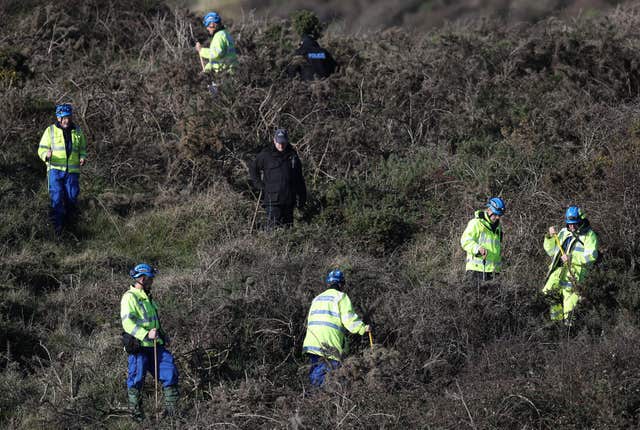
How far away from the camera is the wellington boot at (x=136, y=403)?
37.2 ft

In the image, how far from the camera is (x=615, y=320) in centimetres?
1369

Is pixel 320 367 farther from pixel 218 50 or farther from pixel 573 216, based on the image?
pixel 218 50

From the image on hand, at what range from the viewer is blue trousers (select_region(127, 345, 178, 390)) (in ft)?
37.2

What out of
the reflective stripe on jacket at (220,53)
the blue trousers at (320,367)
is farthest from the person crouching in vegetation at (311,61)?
the blue trousers at (320,367)

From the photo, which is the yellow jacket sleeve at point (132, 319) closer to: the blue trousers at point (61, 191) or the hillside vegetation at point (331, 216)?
the hillside vegetation at point (331, 216)

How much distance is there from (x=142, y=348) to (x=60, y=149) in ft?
16.2

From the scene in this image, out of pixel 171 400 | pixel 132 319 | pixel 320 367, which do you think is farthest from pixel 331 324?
pixel 132 319

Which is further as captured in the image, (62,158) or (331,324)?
(62,158)

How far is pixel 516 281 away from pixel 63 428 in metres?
6.17

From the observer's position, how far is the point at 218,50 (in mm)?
18062

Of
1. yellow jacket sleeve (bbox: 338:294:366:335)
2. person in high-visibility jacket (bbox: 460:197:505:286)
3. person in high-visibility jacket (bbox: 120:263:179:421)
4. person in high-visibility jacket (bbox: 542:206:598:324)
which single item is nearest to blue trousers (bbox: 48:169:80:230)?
person in high-visibility jacket (bbox: 120:263:179:421)

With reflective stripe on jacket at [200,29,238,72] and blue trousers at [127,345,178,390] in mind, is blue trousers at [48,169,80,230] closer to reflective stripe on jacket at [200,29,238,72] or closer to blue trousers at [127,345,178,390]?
reflective stripe on jacket at [200,29,238,72]

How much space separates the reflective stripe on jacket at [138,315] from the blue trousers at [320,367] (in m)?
1.75

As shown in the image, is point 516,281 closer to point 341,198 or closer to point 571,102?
point 341,198
